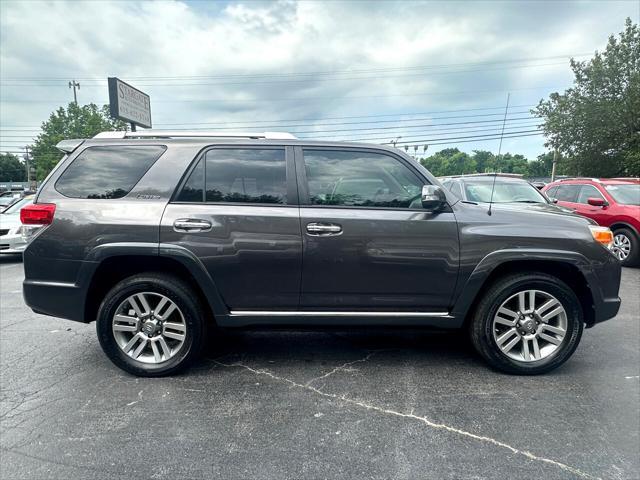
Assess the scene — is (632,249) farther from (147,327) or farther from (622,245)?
(147,327)

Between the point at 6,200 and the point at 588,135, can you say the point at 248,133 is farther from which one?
the point at 588,135

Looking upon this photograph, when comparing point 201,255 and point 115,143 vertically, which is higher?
point 115,143

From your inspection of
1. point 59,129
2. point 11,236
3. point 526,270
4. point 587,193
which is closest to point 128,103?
point 11,236

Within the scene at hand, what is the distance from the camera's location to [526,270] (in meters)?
3.13

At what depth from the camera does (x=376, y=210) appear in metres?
3.06

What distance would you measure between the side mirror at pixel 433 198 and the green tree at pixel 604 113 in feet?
87.7

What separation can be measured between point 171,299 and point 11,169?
117910 mm

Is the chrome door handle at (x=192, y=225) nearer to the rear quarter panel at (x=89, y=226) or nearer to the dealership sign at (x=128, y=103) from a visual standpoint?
the rear quarter panel at (x=89, y=226)

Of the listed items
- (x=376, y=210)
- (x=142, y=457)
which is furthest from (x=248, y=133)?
(x=142, y=457)

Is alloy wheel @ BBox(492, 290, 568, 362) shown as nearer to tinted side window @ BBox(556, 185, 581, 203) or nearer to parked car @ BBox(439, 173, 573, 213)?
parked car @ BBox(439, 173, 573, 213)

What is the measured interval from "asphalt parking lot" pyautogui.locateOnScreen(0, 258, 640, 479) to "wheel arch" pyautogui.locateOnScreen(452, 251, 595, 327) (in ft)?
1.90

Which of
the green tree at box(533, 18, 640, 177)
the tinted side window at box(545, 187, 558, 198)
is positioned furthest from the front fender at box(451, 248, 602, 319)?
the green tree at box(533, 18, 640, 177)

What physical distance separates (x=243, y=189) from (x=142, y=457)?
191 centimetres

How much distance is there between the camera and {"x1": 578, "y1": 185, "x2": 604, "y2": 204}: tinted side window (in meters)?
8.54
